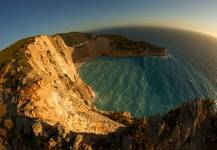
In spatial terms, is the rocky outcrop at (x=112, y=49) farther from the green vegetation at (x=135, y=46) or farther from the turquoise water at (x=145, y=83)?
the turquoise water at (x=145, y=83)

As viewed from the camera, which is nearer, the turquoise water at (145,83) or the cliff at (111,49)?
the turquoise water at (145,83)

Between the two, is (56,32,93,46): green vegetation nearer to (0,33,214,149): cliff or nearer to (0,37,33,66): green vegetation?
(0,33,214,149): cliff

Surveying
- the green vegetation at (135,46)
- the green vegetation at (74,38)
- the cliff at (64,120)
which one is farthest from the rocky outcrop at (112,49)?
the cliff at (64,120)

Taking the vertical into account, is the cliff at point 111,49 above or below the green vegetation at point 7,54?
below

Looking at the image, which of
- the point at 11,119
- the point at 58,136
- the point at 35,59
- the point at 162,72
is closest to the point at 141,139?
the point at 58,136

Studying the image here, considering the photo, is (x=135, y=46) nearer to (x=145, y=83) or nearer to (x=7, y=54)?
(x=145, y=83)

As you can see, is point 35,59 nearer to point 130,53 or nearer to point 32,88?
point 32,88

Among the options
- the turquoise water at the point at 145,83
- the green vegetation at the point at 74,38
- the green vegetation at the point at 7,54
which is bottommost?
the turquoise water at the point at 145,83

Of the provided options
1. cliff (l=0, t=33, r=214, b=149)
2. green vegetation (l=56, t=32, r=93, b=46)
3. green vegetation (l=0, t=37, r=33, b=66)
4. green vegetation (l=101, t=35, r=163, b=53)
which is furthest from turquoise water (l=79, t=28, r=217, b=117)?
green vegetation (l=0, t=37, r=33, b=66)

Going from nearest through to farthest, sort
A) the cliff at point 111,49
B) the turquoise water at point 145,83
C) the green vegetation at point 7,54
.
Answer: the green vegetation at point 7,54 < the turquoise water at point 145,83 < the cliff at point 111,49
